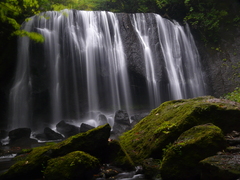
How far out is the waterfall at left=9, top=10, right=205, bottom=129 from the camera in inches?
547

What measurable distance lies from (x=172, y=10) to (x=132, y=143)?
16833 mm

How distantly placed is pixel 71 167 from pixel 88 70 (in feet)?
36.5

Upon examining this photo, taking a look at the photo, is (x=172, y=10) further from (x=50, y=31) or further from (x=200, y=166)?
(x=200, y=166)

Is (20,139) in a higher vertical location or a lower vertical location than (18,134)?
lower

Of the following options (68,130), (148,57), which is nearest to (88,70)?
(148,57)

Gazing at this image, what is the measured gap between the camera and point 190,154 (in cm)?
365

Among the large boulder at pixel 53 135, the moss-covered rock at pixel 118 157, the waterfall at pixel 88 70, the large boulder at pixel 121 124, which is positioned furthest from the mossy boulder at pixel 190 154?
the waterfall at pixel 88 70

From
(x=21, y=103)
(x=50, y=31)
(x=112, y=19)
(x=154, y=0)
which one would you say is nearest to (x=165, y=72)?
(x=112, y=19)

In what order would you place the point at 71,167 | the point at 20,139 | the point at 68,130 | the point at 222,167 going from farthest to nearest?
the point at 68,130 < the point at 20,139 < the point at 71,167 < the point at 222,167

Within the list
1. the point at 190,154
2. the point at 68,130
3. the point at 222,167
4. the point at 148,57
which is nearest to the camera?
the point at 222,167

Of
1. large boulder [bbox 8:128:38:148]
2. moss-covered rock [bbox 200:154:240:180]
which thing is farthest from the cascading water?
moss-covered rock [bbox 200:154:240:180]

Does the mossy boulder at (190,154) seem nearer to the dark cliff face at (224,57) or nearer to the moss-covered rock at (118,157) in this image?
the moss-covered rock at (118,157)

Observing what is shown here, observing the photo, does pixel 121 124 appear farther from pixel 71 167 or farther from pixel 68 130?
pixel 71 167

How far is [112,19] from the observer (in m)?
16.3
